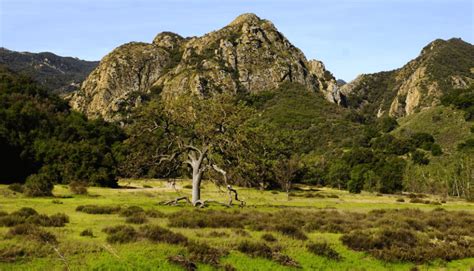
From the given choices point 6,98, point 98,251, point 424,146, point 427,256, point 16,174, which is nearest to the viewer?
point 98,251

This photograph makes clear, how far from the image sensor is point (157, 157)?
158 ft

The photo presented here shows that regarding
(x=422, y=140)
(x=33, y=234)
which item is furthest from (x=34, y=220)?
(x=422, y=140)

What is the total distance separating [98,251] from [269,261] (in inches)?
307

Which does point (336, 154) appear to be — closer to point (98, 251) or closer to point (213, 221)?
point (213, 221)

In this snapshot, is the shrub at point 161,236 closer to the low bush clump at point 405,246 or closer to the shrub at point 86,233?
the shrub at point 86,233

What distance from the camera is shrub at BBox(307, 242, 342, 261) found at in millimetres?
23531

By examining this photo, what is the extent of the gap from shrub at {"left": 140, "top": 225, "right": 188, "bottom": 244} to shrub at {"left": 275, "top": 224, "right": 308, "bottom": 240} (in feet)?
23.0

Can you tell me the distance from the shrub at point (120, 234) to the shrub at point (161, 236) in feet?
1.96

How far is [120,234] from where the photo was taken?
75.4 feet

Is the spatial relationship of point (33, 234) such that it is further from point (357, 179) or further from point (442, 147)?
point (442, 147)

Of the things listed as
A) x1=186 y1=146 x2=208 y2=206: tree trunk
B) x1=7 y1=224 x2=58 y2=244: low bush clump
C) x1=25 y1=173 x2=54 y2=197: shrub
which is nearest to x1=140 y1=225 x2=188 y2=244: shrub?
x1=7 y1=224 x2=58 y2=244: low bush clump

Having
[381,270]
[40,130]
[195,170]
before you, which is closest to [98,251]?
[381,270]

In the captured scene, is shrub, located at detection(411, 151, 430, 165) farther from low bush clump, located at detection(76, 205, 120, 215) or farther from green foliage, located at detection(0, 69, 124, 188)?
low bush clump, located at detection(76, 205, 120, 215)

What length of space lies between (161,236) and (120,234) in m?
2.02
